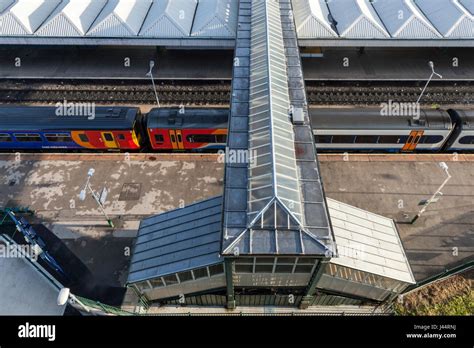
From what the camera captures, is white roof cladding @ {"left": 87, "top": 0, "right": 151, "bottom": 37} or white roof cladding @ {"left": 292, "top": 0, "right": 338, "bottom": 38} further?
white roof cladding @ {"left": 87, "top": 0, "right": 151, "bottom": 37}

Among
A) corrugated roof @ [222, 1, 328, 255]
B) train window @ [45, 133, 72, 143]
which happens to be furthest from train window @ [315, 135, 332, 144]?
train window @ [45, 133, 72, 143]

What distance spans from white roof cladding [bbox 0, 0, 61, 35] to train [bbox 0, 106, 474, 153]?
13.5 metres

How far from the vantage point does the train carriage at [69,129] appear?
2705 centimetres

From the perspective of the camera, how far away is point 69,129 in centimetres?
2708

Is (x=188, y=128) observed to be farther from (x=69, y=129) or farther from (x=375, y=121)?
(x=375, y=121)

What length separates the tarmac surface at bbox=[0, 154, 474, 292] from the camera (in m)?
22.1

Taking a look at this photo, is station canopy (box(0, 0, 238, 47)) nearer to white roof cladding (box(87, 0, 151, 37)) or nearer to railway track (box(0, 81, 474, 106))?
white roof cladding (box(87, 0, 151, 37))

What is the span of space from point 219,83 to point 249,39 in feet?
37.3

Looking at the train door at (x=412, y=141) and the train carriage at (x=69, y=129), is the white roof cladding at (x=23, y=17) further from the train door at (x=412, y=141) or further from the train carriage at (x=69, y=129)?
the train door at (x=412, y=141)

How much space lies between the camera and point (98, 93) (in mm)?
35281

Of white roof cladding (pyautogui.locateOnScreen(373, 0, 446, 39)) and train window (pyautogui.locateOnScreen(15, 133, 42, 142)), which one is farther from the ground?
white roof cladding (pyautogui.locateOnScreen(373, 0, 446, 39))

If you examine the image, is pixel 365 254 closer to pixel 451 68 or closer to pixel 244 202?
pixel 244 202

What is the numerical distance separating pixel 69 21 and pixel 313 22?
2934 cm

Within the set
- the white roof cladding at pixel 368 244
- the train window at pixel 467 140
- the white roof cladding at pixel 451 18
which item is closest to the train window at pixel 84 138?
the white roof cladding at pixel 368 244
